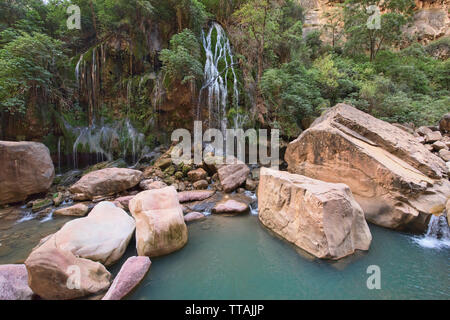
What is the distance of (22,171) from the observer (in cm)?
574

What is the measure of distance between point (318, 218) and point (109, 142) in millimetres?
10233

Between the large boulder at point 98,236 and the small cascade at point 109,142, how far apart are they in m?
6.38

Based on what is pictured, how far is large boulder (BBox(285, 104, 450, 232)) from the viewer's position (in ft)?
13.0

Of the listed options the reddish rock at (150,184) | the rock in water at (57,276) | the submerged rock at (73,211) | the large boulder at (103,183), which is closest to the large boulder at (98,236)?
the rock in water at (57,276)

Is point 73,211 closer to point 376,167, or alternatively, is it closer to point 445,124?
point 376,167

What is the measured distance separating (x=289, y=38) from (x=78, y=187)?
580 inches

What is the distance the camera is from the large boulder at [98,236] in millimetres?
2994

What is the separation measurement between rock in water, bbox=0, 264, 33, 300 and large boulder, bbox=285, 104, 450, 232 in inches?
245

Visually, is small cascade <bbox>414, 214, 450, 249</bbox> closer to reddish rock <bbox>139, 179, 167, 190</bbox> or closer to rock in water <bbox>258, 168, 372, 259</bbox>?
rock in water <bbox>258, 168, 372, 259</bbox>

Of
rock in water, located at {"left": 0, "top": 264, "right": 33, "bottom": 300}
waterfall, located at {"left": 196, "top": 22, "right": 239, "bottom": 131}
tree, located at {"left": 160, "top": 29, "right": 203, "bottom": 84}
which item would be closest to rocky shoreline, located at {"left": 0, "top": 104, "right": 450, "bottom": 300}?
rock in water, located at {"left": 0, "top": 264, "right": 33, "bottom": 300}

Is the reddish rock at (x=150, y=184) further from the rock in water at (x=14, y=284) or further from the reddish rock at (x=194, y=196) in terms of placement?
the rock in water at (x=14, y=284)

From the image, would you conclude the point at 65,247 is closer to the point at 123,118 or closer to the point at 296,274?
the point at 296,274

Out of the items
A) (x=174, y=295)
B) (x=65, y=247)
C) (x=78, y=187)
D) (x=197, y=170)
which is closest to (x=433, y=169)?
(x=174, y=295)

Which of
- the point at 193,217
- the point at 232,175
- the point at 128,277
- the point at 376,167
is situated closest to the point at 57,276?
the point at 128,277
